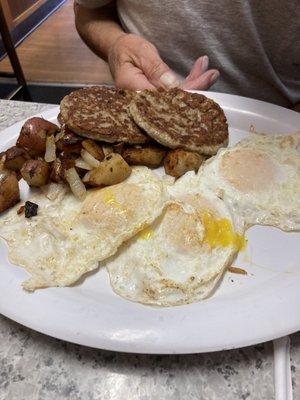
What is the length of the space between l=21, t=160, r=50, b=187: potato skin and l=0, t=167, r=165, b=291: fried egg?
66 millimetres

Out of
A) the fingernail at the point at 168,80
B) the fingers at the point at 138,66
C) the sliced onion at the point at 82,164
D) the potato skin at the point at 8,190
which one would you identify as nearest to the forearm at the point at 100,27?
the fingers at the point at 138,66

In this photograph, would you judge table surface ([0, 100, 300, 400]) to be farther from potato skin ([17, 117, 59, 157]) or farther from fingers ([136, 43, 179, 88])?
fingers ([136, 43, 179, 88])

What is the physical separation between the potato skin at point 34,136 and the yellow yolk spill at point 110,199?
0.31 metres

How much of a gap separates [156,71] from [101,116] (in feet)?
1.52

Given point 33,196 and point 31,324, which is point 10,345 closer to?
point 31,324

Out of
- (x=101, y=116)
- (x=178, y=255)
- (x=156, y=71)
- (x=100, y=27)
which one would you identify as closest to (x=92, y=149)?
(x=101, y=116)

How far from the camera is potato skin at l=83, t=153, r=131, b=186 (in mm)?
1226

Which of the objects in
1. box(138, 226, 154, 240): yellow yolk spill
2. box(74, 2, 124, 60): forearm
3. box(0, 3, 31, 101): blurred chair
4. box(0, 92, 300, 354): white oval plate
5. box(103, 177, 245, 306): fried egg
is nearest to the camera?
box(0, 92, 300, 354): white oval plate

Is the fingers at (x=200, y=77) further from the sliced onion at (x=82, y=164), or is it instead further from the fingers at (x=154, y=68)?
the sliced onion at (x=82, y=164)

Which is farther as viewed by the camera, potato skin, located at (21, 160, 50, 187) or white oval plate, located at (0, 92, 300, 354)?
potato skin, located at (21, 160, 50, 187)

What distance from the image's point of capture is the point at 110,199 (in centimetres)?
118

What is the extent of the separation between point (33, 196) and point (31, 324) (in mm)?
519

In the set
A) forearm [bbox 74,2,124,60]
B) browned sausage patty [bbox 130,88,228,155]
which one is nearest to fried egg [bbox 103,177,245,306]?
browned sausage patty [bbox 130,88,228,155]

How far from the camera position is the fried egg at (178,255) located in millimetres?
992
